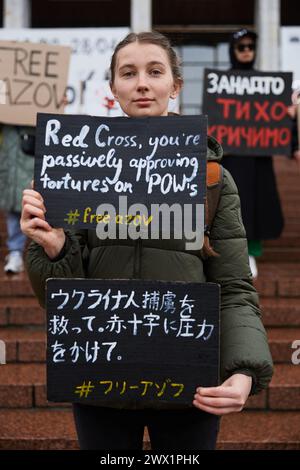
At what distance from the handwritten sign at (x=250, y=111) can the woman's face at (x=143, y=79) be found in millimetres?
3487

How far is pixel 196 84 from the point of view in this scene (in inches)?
829

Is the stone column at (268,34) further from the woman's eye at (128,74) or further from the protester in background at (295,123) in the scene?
the woman's eye at (128,74)

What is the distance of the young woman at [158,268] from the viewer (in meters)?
1.77

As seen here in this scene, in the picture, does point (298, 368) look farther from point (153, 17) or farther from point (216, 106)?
point (153, 17)

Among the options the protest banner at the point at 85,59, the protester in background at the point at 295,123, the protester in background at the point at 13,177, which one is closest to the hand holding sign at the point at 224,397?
the protester in background at the point at 295,123

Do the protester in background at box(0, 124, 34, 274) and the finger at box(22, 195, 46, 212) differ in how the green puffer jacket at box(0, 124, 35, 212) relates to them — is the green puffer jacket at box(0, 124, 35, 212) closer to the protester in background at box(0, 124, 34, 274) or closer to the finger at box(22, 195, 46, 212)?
the protester in background at box(0, 124, 34, 274)

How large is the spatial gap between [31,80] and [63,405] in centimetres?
235

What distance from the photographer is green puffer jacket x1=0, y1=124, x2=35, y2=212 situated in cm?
548

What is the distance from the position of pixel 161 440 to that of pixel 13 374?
2387 millimetres

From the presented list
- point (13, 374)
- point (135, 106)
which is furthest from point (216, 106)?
point (135, 106)

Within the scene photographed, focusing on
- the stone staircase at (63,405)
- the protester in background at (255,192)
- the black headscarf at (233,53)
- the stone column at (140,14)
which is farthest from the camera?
the stone column at (140,14)

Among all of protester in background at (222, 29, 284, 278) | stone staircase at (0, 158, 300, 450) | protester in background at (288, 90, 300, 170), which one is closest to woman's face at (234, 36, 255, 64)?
protester in background at (222, 29, 284, 278)

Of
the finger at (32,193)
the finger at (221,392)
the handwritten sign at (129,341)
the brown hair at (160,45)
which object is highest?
the brown hair at (160,45)

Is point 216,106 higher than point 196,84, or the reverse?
point 196,84
